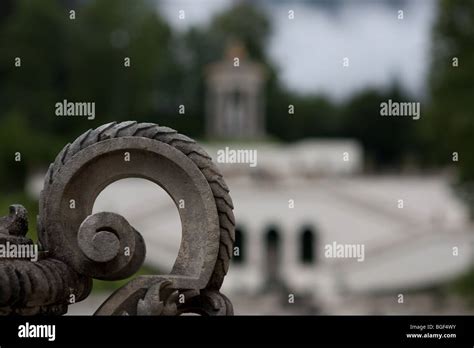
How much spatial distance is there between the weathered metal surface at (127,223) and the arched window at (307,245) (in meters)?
36.3

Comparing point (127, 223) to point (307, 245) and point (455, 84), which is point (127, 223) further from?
point (307, 245)

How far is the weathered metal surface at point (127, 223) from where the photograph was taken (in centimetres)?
590

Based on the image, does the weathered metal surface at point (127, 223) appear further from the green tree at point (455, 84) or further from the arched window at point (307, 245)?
the arched window at point (307, 245)

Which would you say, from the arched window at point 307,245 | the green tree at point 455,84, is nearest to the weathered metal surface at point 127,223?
the green tree at point 455,84

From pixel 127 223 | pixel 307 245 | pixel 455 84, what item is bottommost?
pixel 307 245

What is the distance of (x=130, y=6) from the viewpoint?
53.6 meters

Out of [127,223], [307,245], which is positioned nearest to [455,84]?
[307,245]

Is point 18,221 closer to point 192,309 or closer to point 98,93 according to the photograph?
point 192,309

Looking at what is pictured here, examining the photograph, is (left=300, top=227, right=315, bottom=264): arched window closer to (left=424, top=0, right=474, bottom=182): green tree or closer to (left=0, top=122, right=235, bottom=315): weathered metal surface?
(left=424, top=0, right=474, bottom=182): green tree

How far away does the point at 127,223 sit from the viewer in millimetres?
5938

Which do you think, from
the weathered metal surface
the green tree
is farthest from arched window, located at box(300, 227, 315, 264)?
the weathered metal surface

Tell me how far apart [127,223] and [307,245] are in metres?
37.2

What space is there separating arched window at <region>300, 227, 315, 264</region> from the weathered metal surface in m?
36.3

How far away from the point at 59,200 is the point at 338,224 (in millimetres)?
36558
